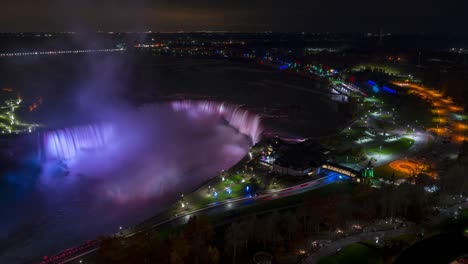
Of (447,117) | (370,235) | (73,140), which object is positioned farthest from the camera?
(447,117)

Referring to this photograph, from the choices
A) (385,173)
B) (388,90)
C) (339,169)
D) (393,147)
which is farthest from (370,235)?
(388,90)

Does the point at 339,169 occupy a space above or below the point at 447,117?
above

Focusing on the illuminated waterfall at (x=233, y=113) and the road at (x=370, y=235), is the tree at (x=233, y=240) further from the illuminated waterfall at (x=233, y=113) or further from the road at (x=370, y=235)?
the illuminated waterfall at (x=233, y=113)

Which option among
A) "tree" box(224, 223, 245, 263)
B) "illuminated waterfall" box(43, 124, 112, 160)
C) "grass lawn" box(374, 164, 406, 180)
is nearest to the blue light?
"grass lawn" box(374, 164, 406, 180)

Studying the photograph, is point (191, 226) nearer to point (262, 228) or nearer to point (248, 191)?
point (262, 228)

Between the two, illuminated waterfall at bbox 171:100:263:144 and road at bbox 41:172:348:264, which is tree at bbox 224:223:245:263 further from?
illuminated waterfall at bbox 171:100:263:144

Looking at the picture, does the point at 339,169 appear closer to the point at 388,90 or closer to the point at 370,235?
the point at 370,235

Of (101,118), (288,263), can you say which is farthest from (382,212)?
(101,118)
